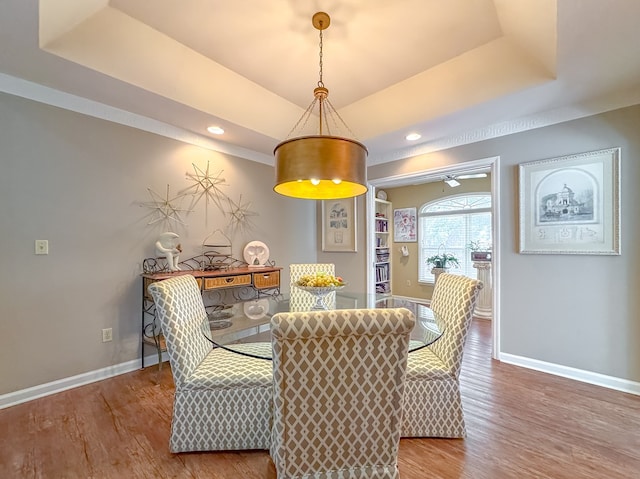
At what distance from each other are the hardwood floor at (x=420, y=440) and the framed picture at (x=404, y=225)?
353cm

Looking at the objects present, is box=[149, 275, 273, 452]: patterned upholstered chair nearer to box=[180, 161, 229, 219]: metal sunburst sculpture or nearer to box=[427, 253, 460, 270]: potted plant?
box=[180, 161, 229, 219]: metal sunburst sculpture

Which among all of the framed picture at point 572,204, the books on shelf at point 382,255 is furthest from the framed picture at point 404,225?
the framed picture at point 572,204

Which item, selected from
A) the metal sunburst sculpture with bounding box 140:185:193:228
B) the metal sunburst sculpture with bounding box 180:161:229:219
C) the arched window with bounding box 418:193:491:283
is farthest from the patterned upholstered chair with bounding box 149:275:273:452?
the arched window with bounding box 418:193:491:283

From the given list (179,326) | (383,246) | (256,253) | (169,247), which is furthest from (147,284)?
(383,246)

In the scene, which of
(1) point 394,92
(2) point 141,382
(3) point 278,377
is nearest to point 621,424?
(3) point 278,377

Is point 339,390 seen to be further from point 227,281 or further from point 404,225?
point 404,225

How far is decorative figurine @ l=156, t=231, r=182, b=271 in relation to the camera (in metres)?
2.73

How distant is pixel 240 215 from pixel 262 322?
194cm

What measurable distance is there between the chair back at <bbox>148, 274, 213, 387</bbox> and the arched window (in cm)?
461

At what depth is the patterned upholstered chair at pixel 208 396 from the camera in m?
1.56

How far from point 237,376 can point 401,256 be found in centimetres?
474

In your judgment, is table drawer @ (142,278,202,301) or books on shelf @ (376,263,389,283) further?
books on shelf @ (376,263,389,283)

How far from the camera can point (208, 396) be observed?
1.59 metres

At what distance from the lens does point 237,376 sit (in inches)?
62.6
